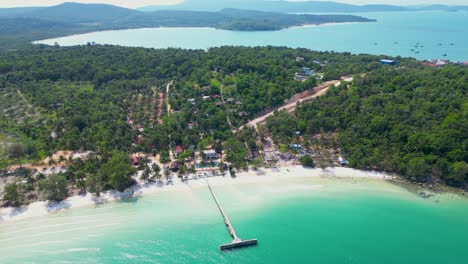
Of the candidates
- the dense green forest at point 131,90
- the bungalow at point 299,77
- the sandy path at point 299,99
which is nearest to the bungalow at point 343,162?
the sandy path at point 299,99

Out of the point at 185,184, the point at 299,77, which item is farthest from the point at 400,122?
the point at 185,184

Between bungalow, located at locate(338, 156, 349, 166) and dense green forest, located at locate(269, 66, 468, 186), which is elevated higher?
dense green forest, located at locate(269, 66, 468, 186)

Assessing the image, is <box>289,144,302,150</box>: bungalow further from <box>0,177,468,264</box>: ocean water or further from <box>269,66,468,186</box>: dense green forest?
<box>0,177,468,264</box>: ocean water

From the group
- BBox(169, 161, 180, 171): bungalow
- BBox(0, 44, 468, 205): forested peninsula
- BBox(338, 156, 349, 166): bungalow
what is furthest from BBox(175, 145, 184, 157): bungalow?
BBox(338, 156, 349, 166): bungalow

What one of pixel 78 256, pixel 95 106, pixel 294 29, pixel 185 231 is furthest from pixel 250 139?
pixel 294 29

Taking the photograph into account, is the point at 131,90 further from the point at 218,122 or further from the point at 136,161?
the point at 136,161

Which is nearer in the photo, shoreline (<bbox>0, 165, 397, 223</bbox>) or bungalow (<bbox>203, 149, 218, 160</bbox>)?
shoreline (<bbox>0, 165, 397, 223</bbox>)
